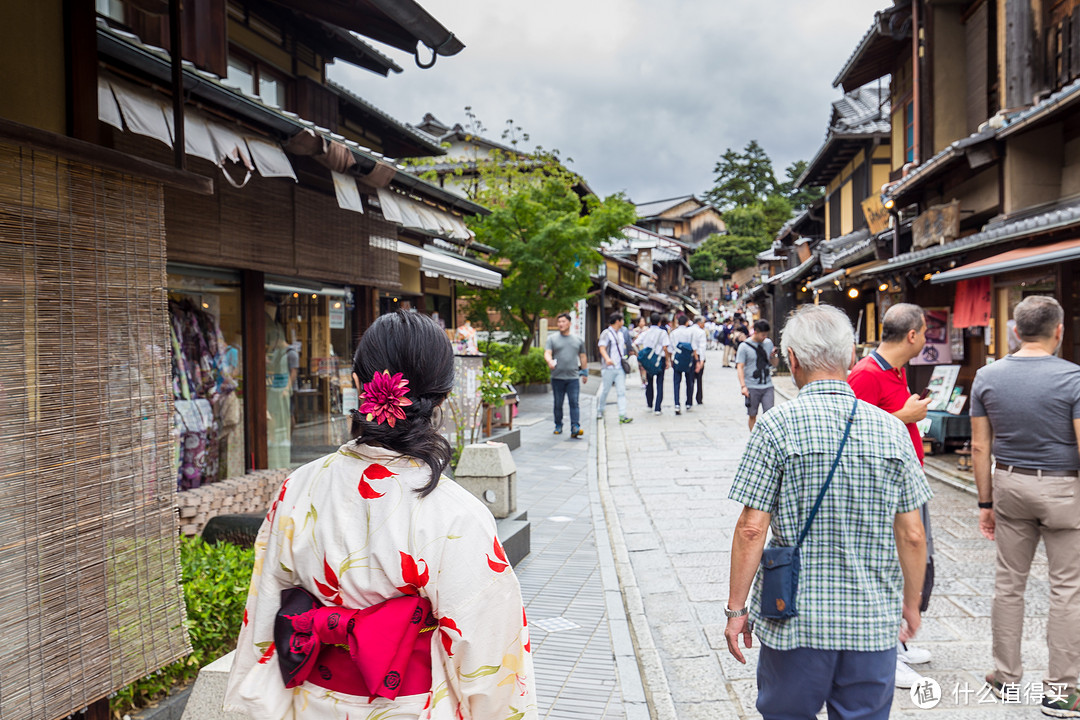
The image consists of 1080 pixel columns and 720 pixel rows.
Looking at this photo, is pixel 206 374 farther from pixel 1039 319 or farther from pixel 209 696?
pixel 1039 319

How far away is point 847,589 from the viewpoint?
104 inches

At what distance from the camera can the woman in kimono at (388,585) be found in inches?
74.6

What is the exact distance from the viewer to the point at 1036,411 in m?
3.99

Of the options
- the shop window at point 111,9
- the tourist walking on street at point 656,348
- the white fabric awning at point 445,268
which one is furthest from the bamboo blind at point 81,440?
the tourist walking on street at point 656,348

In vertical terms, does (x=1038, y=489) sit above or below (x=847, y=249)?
below

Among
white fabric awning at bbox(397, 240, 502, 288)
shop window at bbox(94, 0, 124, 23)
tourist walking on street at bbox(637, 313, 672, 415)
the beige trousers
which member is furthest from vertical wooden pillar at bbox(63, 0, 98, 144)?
tourist walking on street at bbox(637, 313, 672, 415)

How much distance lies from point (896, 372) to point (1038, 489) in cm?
97

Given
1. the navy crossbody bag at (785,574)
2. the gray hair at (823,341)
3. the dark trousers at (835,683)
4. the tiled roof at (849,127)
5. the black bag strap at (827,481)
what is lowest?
the dark trousers at (835,683)

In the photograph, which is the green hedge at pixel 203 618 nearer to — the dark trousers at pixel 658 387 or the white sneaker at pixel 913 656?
the white sneaker at pixel 913 656

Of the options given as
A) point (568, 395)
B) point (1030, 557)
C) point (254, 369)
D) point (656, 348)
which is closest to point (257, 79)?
point (254, 369)

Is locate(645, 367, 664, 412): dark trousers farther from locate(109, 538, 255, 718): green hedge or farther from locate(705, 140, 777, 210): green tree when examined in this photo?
locate(705, 140, 777, 210): green tree

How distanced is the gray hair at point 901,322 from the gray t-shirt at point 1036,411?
582 mm

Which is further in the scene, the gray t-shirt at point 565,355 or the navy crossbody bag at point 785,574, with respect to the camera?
the gray t-shirt at point 565,355

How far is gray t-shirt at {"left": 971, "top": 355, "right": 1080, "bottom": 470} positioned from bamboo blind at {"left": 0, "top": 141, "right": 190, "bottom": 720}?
4.60m
